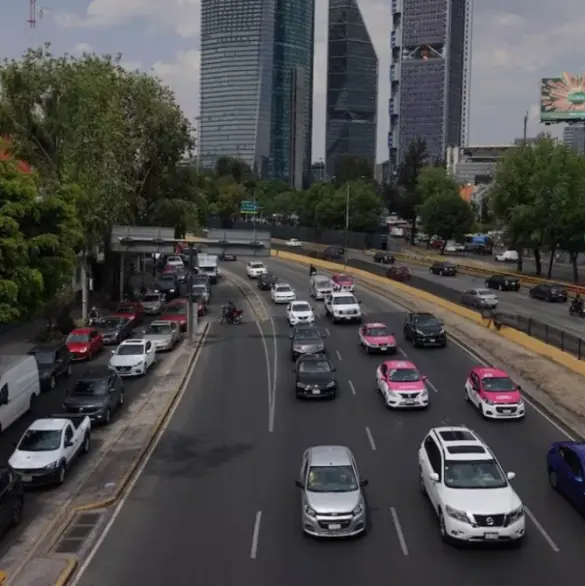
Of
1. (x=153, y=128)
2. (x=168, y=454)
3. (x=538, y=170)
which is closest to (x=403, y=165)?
(x=538, y=170)

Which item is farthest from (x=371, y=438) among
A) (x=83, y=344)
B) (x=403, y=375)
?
(x=83, y=344)

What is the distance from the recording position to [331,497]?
54.3 ft

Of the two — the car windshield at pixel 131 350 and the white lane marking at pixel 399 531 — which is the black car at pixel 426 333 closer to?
the car windshield at pixel 131 350

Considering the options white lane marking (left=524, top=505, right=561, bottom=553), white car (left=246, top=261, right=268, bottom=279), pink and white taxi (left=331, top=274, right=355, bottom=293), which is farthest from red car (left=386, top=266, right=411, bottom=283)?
white lane marking (left=524, top=505, right=561, bottom=553)

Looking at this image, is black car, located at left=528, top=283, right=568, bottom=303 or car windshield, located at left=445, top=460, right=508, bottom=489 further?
black car, located at left=528, top=283, right=568, bottom=303

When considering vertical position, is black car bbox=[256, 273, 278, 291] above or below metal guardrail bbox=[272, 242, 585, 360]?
below

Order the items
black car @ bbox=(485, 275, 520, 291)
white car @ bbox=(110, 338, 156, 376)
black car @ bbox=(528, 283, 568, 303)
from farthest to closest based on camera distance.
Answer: black car @ bbox=(485, 275, 520, 291)
black car @ bbox=(528, 283, 568, 303)
white car @ bbox=(110, 338, 156, 376)

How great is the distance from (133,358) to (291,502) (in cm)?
1675

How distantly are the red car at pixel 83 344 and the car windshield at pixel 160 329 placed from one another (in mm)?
2982

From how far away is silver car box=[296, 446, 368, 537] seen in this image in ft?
52.6

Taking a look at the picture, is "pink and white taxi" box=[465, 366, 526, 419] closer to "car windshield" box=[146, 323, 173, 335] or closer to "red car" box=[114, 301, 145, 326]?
"car windshield" box=[146, 323, 173, 335]

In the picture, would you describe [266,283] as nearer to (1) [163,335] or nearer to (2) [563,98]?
(1) [163,335]

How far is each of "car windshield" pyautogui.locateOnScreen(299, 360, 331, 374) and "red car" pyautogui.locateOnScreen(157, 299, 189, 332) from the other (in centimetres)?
1531

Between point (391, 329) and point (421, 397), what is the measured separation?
61.6 feet
